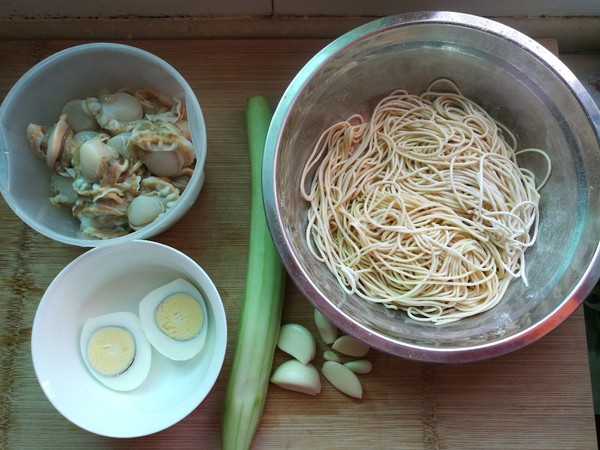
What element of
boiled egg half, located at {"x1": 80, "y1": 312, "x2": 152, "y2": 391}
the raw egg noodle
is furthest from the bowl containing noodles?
boiled egg half, located at {"x1": 80, "y1": 312, "x2": 152, "y2": 391}

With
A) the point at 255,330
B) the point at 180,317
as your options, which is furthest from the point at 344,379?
the point at 180,317

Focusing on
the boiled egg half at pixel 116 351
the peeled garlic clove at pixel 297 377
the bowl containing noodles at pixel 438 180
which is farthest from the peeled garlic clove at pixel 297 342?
the boiled egg half at pixel 116 351

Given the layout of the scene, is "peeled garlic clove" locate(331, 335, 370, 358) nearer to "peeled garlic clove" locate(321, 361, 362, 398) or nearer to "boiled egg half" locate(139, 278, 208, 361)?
"peeled garlic clove" locate(321, 361, 362, 398)

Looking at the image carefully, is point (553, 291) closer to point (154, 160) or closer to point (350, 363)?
point (350, 363)

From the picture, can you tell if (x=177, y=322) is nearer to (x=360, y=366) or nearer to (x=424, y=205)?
(x=360, y=366)

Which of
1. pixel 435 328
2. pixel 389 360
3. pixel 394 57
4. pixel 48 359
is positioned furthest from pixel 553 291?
pixel 48 359

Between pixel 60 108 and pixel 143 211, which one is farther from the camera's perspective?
pixel 60 108

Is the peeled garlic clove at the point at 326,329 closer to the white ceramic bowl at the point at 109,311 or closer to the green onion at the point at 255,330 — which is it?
the green onion at the point at 255,330
